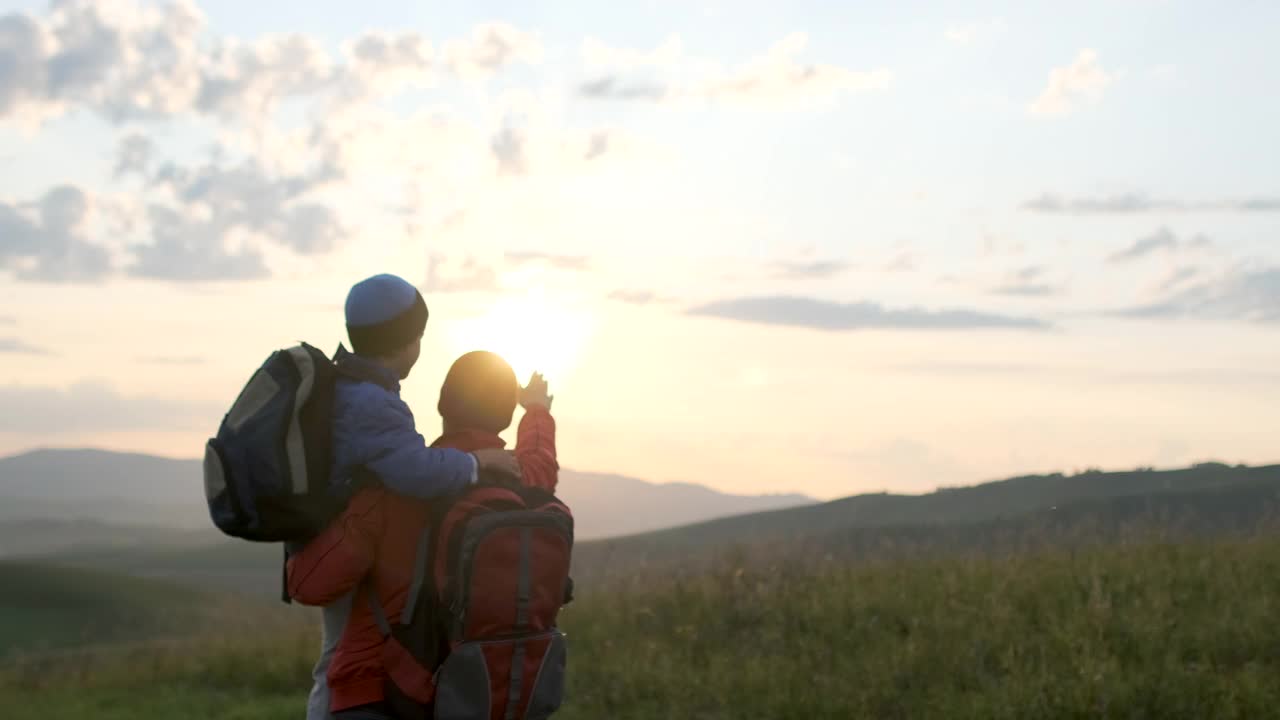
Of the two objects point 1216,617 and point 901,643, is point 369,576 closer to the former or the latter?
point 901,643

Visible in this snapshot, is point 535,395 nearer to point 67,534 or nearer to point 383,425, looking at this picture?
point 383,425

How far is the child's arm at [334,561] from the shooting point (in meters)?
3.65

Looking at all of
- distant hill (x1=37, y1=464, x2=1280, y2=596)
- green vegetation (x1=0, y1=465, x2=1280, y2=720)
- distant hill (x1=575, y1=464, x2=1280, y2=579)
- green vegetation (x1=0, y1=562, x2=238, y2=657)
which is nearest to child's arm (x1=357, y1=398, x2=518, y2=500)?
green vegetation (x1=0, y1=465, x2=1280, y2=720)

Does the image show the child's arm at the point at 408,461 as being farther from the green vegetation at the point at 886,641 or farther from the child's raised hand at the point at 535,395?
the green vegetation at the point at 886,641

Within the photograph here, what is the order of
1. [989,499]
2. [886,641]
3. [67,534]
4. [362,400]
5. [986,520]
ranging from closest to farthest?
[362,400]
[886,641]
[986,520]
[989,499]
[67,534]

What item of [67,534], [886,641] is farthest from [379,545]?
[67,534]

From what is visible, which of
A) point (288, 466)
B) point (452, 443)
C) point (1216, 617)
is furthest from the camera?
point (1216, 617)

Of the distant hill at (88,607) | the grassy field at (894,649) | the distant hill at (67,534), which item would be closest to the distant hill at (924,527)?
the grassy field at (894,649)

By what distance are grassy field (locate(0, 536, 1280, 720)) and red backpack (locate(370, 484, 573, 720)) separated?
17.0 feet

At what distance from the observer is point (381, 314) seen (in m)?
3.85

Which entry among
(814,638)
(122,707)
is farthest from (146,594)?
(814,638)

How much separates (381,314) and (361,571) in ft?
2.41

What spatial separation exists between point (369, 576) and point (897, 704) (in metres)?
5.80

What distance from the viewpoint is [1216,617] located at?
9.54 meters
